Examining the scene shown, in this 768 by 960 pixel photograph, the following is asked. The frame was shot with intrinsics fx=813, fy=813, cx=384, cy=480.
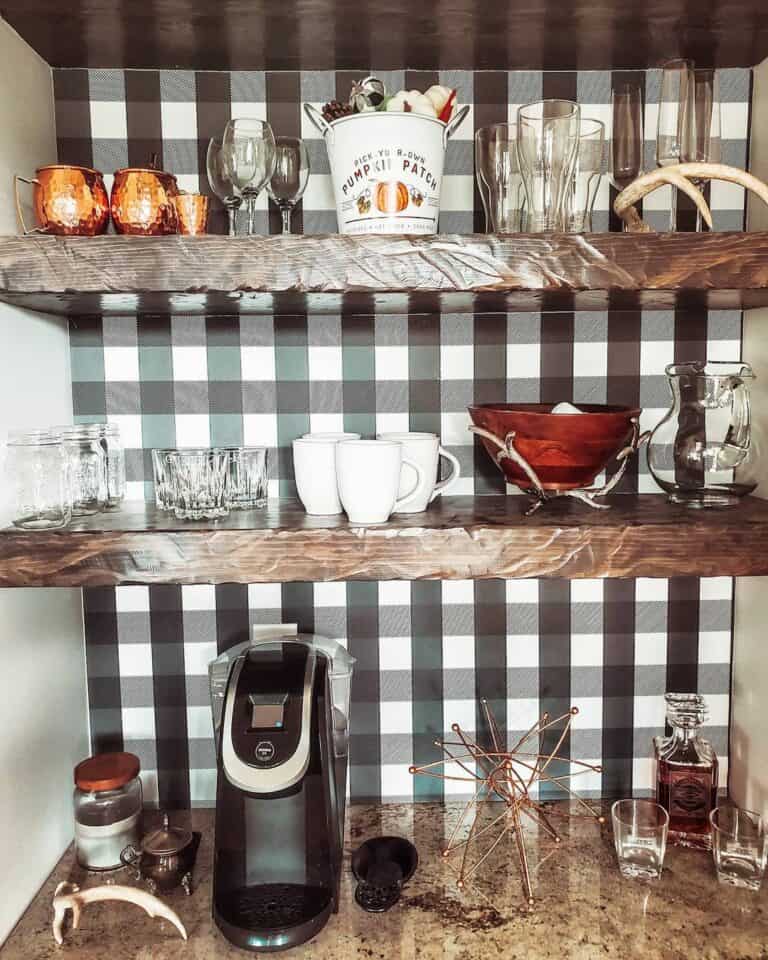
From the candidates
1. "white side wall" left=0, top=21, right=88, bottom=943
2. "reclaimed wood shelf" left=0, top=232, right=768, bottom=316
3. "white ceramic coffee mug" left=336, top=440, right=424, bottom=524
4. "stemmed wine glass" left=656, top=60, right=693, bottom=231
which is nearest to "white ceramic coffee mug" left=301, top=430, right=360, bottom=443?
"white ceramic coffee mug" left=336, top=440, right=424, bottom=524

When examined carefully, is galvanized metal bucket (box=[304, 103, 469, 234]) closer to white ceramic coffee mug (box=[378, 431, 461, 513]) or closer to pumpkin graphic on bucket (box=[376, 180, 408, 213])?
pumpkin graphic on bucket (box=[376, 180, 408, 213])

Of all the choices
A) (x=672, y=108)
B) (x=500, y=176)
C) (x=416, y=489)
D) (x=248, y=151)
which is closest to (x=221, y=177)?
(x=248, y=151)

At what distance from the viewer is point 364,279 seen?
1.02 metres

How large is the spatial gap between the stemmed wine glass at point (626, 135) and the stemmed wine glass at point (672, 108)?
0.03m

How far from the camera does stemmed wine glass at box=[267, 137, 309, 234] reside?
3.84 feet

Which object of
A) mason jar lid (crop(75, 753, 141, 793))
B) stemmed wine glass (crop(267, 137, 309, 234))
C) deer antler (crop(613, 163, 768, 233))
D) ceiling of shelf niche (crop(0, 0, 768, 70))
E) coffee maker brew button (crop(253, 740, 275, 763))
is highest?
ceiling of shelf niche (crop(0, 0, 768, 70))

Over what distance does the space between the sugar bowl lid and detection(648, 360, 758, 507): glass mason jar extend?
899 millimetres

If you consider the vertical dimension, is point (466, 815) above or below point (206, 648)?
below

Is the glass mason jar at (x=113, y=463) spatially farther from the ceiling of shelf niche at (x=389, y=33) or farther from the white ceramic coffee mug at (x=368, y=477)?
the ceiling of shelf niche at (x=389, y=33)

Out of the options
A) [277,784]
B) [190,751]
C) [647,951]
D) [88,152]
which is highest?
[88,152]

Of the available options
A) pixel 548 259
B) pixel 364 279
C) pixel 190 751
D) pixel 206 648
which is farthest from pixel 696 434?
pixel 190 751

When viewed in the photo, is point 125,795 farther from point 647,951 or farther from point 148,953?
point 647,951

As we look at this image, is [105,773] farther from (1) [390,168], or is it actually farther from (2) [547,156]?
(2) [547,156]

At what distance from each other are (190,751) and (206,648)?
188 mm
